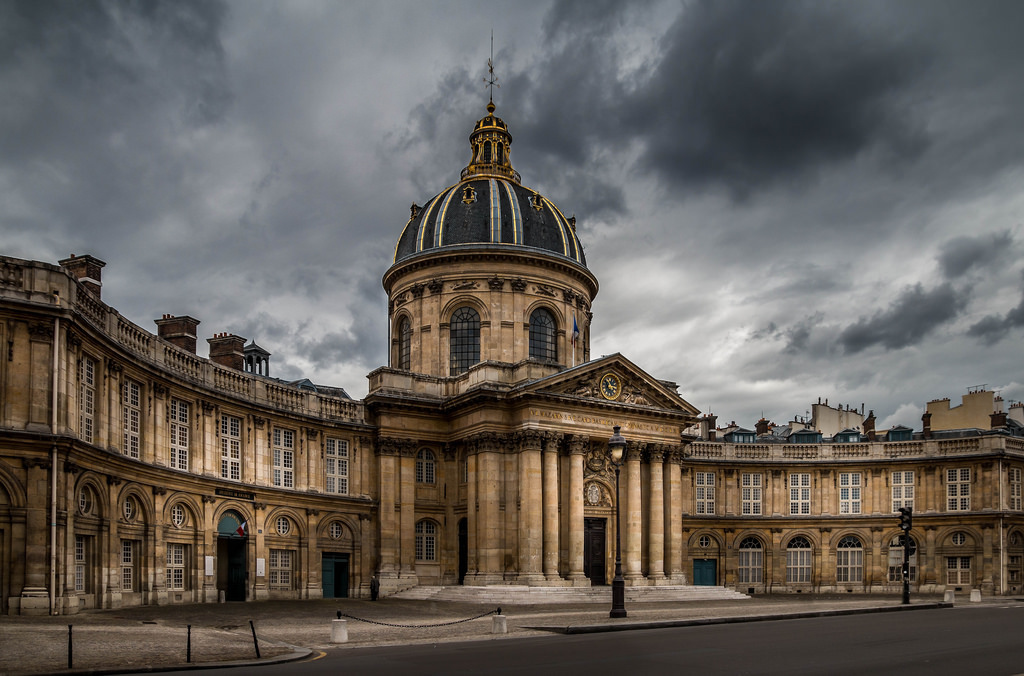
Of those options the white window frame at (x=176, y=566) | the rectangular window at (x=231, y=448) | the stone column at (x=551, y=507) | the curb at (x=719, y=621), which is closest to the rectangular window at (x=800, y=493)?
the stone column at (x=551, y=507)

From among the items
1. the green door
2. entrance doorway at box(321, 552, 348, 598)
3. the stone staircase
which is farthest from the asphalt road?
the green door

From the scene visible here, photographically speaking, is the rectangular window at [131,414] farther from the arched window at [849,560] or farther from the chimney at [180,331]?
the arched window at [849,560]

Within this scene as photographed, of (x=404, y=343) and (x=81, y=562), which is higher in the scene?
(x=404, y=343)

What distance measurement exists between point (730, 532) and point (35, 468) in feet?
140

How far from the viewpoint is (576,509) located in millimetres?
48094

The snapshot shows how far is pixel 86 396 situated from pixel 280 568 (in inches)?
629

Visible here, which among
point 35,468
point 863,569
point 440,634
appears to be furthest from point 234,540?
point 863,569

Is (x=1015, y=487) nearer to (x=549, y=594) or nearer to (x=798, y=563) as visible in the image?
(x=798, y=563)

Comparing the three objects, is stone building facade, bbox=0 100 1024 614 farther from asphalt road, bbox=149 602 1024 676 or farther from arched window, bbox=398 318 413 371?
asphalt road, bbox=149 602 1024 676

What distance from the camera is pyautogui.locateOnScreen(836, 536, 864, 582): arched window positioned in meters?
60.8

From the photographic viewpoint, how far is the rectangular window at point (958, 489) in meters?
59.0

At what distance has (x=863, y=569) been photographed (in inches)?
2386

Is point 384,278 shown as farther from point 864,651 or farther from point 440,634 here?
point 864,651

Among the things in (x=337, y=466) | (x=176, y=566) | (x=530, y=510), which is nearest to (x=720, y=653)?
(x=176, y=566)
